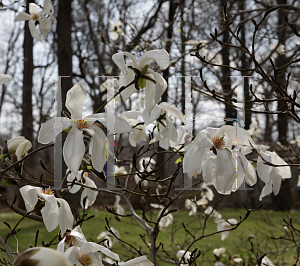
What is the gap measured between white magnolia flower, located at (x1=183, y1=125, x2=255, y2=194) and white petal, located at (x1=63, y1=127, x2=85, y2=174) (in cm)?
17

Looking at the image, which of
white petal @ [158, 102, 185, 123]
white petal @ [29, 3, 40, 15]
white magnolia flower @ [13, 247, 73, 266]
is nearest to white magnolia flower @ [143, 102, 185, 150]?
white petal @ [158, 102, 185, 123]

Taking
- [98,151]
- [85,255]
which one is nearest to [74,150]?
[98,151]

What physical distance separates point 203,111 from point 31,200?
6471 millimetres

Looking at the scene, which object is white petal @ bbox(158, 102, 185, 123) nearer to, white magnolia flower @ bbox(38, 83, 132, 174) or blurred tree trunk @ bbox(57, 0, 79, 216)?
white magnolia flower @ bbox(38, 83, 132, 174)

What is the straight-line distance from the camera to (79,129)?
516 millimetres

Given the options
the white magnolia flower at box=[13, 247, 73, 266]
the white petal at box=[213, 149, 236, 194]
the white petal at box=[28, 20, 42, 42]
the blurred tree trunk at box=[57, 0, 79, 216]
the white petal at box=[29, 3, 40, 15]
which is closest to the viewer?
the white magnolia flower at box=[13, 247, 73, 266]

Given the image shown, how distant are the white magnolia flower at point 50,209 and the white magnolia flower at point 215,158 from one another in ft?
0.82

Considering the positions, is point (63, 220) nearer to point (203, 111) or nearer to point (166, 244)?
point (166, 244)

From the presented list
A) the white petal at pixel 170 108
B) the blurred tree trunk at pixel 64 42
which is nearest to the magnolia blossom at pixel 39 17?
the white petal at pixel 170 108

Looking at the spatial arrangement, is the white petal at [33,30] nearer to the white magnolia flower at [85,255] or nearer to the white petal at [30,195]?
the white petal at [30,195]

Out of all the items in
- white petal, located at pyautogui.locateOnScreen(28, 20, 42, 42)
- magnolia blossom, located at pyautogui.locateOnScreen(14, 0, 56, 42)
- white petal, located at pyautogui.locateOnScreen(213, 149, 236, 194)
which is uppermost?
magnolia blossom, located at pyautogui.locateOnScreen(14, 0, 56, 42)

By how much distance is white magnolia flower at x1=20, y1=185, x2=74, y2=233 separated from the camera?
1.90ft

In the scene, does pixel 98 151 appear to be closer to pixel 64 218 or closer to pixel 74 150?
pixel 74 150

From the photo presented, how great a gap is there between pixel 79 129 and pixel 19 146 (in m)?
0.29
